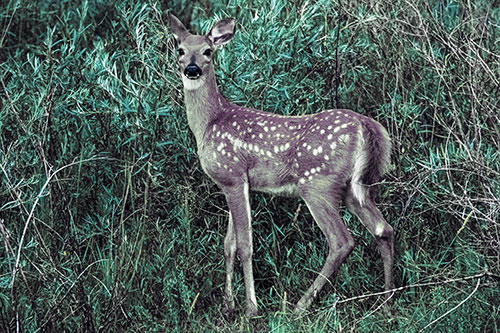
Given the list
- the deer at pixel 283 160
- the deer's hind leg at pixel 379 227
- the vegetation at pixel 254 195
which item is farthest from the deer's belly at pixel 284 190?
the vegetation at pixel 254 195

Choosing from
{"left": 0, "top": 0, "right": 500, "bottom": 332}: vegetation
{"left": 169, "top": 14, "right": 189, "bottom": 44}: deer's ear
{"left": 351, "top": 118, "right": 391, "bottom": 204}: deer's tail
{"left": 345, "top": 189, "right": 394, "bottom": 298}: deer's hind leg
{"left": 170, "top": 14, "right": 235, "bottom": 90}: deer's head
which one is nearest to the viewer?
{"left": 0, "top": 0, "right": 500, "bottom": 332}: vegetation

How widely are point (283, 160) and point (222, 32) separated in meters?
0.91

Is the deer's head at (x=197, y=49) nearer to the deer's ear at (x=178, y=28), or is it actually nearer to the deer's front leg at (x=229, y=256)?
the deer's ear at (x=178, y=28)

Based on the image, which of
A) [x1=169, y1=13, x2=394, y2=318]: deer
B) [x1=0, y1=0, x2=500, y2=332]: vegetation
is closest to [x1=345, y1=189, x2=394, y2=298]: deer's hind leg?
[x1=169, y1=13, x2=394, y2=318]: deer

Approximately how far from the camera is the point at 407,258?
5.37 meters

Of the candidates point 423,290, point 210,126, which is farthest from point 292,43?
point 423,290

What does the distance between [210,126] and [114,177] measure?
3.27ft

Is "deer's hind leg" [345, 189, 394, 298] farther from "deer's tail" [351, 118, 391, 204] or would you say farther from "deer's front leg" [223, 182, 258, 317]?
"deer's front leg" [223, 182, 258, 317]

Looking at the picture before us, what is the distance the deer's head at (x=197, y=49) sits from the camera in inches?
214

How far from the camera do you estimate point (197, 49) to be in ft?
18.0

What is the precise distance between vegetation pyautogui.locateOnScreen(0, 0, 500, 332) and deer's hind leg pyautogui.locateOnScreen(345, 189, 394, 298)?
0.52ft

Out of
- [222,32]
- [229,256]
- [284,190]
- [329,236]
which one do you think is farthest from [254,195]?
[222,32]

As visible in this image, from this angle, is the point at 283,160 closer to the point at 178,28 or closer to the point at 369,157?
the point at 369,157

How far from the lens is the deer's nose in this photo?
5.36 meters
